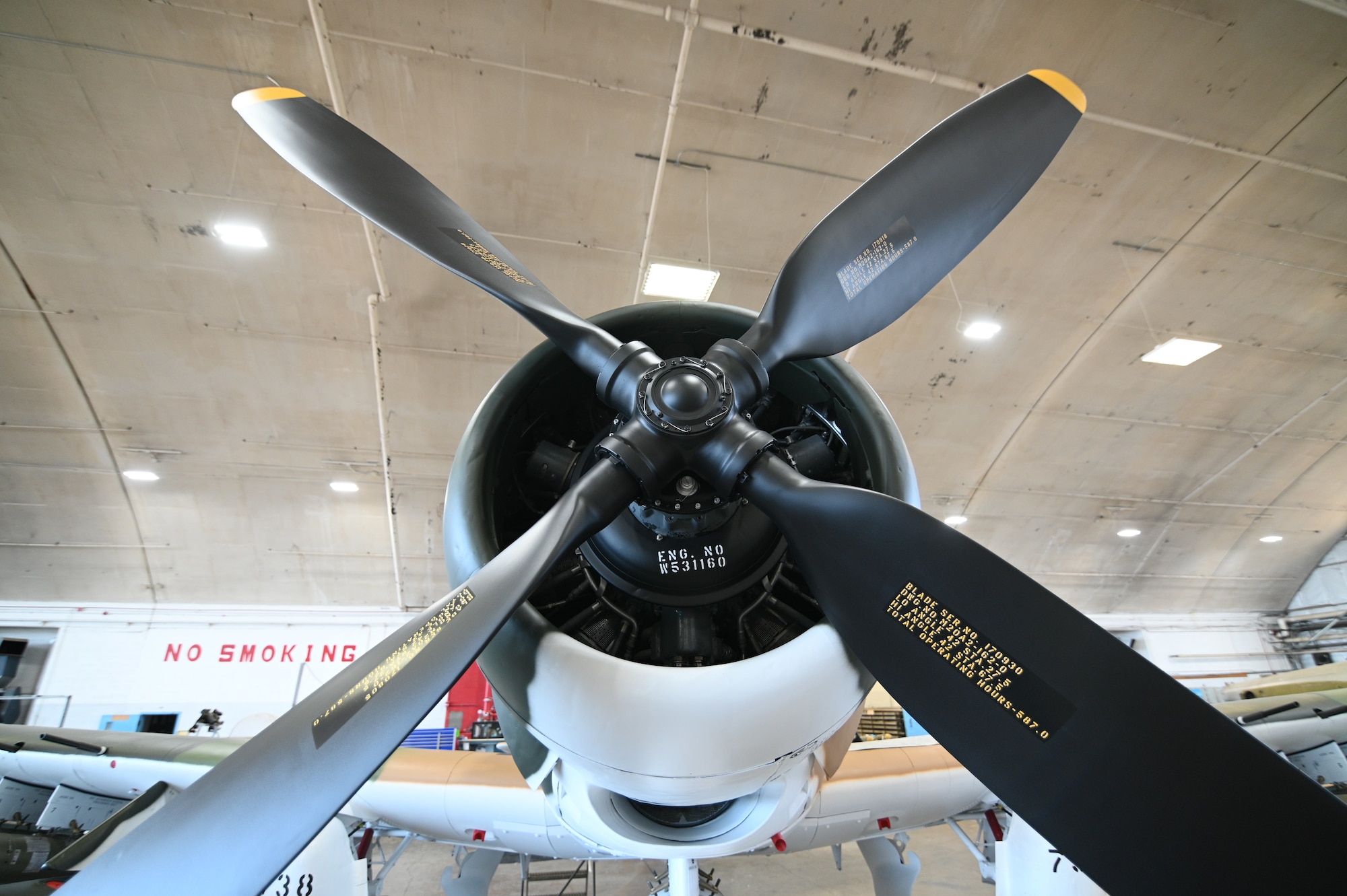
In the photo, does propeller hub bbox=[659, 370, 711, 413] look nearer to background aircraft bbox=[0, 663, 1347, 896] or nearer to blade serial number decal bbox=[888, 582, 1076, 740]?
blade serial number decal bbox=[888, 582, 1076, 740]

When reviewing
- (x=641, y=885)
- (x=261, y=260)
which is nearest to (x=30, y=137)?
(x=261, y=260)

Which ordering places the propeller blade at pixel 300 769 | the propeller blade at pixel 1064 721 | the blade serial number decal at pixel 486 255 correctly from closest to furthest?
the propeller blade at pixel 1064 721 → the propeller blade at pixel 300 769 → the blade serial number decal at pixel 486 255

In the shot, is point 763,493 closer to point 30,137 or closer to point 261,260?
point 261,260

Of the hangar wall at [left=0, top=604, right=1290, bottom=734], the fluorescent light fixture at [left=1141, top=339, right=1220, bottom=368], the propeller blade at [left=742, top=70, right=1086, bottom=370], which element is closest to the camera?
the propeller blade at [left=742, top=70, right=1086, bottom=370]

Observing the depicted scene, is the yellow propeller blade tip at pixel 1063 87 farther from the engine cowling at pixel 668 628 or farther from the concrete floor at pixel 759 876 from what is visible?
the concrete floor at pixel 759 876

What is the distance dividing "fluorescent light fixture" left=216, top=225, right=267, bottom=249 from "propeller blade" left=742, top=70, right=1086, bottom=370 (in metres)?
5.83

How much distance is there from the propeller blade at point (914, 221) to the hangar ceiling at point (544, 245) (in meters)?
3.69

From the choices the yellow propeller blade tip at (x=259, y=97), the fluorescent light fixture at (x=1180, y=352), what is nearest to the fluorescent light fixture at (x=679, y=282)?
the yellow propeller blade tip at (x=259, y=97)

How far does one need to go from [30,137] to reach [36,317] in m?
2.03

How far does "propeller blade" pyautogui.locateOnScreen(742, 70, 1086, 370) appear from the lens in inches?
76.7

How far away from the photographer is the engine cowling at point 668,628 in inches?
63.0

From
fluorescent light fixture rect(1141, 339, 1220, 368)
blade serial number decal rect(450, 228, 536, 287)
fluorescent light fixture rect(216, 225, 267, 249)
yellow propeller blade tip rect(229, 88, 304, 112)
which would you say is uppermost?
fluorescent light fixture rect(1141, 339, 1220, 368)

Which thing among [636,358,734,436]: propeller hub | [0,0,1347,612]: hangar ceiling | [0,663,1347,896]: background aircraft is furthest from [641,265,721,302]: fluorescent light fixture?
[0,663,1347,896]: background aircraft

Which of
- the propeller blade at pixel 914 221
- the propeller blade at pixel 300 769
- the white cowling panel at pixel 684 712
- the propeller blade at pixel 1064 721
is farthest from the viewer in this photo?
the propeller blade at pixel 914 221
